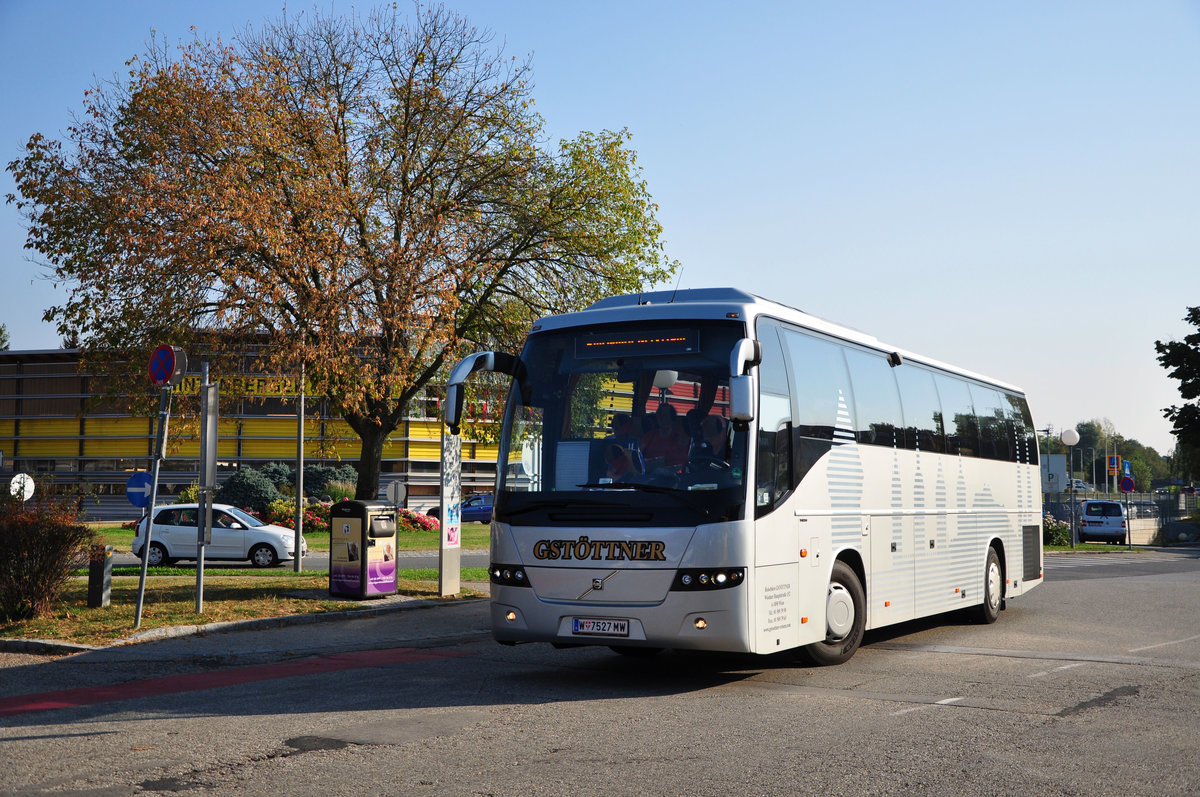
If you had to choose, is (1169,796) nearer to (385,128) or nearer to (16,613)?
(16,613)

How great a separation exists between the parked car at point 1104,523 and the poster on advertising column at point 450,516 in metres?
41.5

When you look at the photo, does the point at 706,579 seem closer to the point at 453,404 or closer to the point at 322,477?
the point at 453,404

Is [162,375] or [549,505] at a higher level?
[162,375]

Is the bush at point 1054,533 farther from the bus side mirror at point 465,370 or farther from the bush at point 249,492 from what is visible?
the bus side mirror at point 465,370

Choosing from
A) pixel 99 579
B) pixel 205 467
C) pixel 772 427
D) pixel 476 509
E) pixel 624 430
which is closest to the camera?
pixel 624 430

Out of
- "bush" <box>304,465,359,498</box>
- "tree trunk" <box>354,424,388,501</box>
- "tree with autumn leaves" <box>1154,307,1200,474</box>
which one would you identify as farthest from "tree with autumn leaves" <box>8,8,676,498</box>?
"tree with autumn leaves" <box>1154,307,1200,474</box>

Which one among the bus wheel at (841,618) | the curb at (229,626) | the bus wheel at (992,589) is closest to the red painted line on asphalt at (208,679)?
the curb at (229,626)

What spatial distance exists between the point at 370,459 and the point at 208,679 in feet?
46.5

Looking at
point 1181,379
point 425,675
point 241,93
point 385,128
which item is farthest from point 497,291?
point 1181,379

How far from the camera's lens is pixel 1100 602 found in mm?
18297

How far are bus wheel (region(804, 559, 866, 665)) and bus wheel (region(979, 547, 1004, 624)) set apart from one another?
4.49 meters

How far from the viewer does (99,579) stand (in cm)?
1426

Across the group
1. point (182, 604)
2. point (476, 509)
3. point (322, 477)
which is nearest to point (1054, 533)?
point (476, 509)

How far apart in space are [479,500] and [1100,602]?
101 feet
